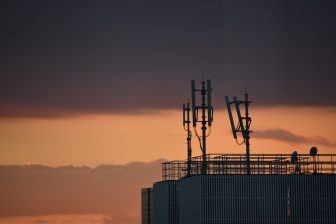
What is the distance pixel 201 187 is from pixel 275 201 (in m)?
10.1

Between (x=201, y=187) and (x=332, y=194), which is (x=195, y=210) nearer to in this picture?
A: (x=201, y=187)

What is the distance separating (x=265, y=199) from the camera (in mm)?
187375

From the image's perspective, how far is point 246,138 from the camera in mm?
191625

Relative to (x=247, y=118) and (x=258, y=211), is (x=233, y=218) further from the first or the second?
(x=247, y=118)

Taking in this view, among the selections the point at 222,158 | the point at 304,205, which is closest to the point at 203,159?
the point at 222,158

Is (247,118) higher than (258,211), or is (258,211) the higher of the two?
(247,118)

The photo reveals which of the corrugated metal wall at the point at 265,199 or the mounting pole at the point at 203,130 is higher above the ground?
the mounting pole at the point at 203,130

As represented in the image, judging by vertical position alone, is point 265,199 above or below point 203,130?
below

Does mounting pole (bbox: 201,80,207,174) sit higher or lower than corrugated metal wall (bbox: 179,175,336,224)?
higher

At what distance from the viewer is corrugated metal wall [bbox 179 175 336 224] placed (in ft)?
611

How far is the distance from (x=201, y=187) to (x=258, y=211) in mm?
8305

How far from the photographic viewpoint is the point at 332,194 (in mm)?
188125

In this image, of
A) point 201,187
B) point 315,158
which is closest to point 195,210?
point 201,187

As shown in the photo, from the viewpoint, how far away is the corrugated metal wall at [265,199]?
186 meters
